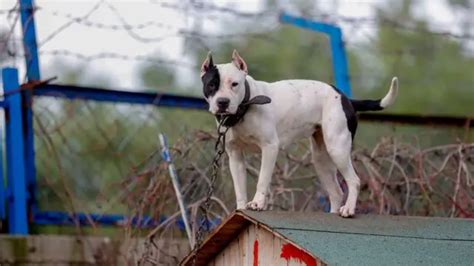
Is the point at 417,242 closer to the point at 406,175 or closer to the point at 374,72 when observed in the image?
the point at 406,175

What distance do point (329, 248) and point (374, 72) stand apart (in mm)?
24871

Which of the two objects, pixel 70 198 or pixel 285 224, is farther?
pixel 70 198

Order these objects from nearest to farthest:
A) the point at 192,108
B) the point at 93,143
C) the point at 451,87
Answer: the point at 192,108
the point at 93,143
the point at 451,87

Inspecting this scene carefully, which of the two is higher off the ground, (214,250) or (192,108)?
(192,108)

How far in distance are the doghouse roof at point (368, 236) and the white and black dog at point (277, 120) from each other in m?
0.17

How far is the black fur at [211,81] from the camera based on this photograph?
705 centimetres

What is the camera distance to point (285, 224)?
700cm

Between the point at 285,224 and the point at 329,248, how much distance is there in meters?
0.34

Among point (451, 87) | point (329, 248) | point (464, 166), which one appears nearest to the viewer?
point (329, 248)

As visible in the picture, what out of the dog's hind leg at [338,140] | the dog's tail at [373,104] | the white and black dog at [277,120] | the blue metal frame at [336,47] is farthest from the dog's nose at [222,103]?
the blue metal frame at [336,47]

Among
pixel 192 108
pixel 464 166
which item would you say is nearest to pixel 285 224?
pixel 464 166

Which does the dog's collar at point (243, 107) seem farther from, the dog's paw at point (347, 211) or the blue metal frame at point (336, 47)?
the blue metal frame at point (336, 47)

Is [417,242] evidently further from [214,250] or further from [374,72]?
[374,72]

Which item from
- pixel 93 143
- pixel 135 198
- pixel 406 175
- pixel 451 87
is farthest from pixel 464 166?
pixel 451 87
